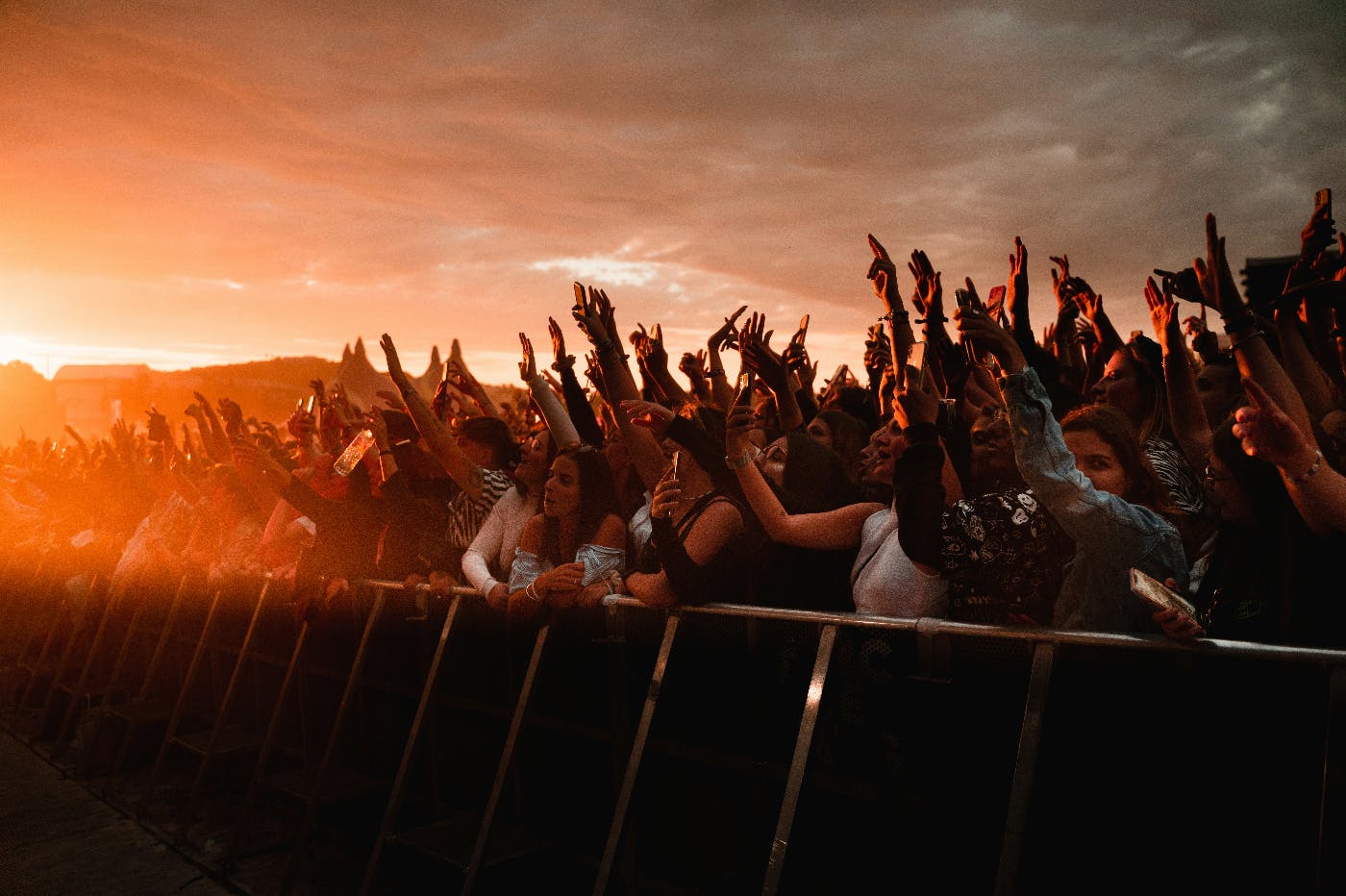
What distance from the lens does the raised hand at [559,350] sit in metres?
6.13

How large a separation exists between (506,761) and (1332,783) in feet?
11.3

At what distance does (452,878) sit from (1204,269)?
465cm

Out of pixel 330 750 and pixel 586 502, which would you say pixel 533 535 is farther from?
pixel 330 750

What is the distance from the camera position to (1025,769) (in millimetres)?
2885

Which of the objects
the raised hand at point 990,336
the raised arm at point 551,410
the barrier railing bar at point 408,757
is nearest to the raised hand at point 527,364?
the raised arm at point 551,410

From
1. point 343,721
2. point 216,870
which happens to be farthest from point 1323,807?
point 216,870

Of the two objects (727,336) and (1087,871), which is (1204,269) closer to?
(1087,871)

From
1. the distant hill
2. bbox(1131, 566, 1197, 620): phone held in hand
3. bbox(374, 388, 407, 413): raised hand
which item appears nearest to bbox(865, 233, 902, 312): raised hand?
bbox(1131, 566, 1197, 620): phone held in hand

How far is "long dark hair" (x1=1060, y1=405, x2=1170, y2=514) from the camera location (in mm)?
3439

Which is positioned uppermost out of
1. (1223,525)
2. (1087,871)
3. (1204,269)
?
(1204,269)

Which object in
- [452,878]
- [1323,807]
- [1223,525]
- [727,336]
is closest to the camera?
[1323,807]

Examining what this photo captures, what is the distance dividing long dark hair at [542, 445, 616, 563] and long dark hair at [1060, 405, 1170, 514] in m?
2.50

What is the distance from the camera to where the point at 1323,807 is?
93.7 inches

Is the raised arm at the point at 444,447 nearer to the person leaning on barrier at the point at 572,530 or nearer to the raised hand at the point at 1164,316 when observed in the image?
the person leaning on barrier at the point at 572,530
